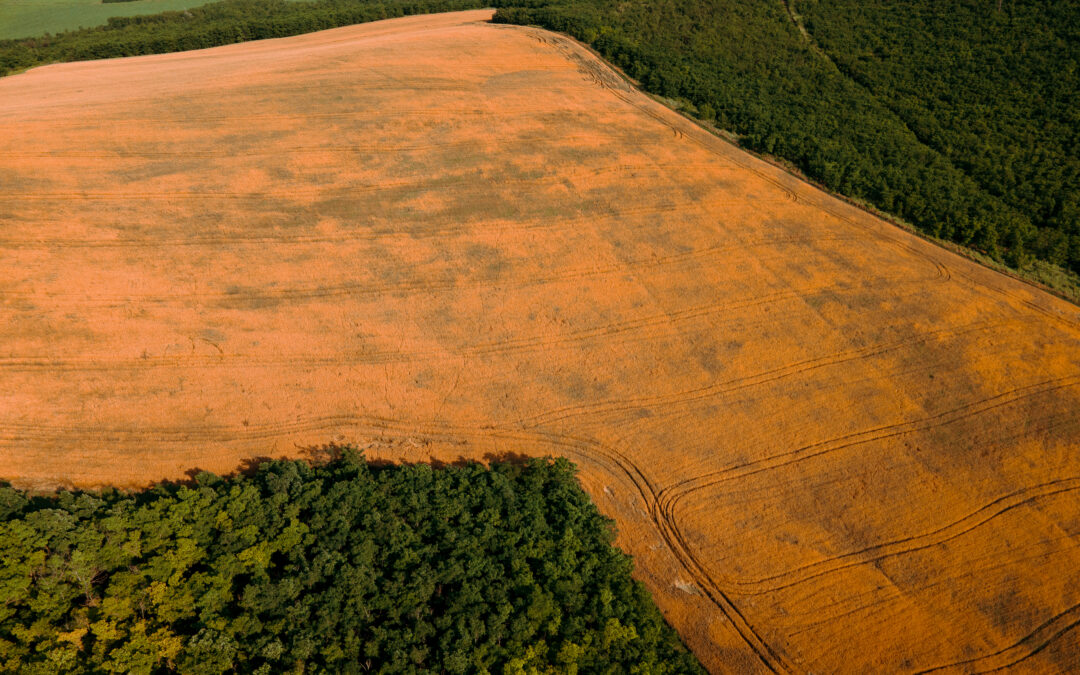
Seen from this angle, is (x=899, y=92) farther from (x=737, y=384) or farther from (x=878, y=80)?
(x=737, y=384)

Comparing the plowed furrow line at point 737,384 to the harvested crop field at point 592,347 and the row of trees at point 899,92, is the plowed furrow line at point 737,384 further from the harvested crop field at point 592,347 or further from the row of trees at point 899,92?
the row of trees at point 899,92

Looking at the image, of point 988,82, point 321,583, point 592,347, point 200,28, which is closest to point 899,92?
point 988,82

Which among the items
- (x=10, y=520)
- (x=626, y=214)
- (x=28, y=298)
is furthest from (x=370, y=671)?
(x=626, y=214)

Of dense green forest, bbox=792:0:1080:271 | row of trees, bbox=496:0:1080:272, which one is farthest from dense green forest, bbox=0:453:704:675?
dense green forest, bbox=792:0:1080:271

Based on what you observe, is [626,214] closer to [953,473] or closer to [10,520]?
[953,473]

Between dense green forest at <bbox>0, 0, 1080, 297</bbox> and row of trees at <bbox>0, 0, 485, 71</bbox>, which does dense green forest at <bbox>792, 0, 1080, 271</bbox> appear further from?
row of trees at <bbox>0, 0, 485, 71</bbox>

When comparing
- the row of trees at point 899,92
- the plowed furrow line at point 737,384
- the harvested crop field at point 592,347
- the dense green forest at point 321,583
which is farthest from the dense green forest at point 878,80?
the dense green forest at point 321,583

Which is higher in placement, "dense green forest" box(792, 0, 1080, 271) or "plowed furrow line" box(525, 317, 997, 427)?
"dense green forest" box(792, 0, 1080, 271)

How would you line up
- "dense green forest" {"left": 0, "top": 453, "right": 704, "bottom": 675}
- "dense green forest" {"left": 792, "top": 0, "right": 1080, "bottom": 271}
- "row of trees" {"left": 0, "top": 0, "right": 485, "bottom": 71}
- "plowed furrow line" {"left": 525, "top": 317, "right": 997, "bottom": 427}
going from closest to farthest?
"dense green forest" {"left": 0, "top": 453, "right": 704, "bottom": 675} → "plowed furrow line" {"left": 525, "top": 317, "right": 997, "bottom": 427} → "dense green forest" {"left": 792, "top": 0, "right": 1080, "bottom": 271} → "row of trees" {"left": 0, "top": 0, "right": 485, "bottom": 71}
